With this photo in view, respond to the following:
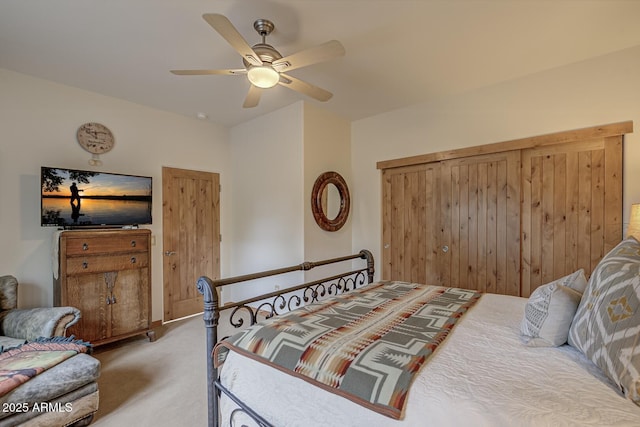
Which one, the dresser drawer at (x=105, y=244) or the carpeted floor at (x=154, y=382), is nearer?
the carpeted floor at (x=154, y=382)

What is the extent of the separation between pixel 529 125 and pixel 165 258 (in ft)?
14.8

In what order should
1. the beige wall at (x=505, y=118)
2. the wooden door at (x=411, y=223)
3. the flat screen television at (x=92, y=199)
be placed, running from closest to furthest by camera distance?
1. the beige wall at (x=505, y=118)
2. the flat screen television at (x=92, y=199)
3. the wooden door at (x=411, y=223)

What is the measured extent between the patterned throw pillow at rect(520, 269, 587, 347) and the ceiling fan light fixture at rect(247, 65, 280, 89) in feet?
6.64

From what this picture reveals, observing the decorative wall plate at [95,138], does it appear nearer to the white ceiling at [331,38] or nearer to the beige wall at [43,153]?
the beige wall at [43,153]

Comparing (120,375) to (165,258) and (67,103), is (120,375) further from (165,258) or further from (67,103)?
(67,103)

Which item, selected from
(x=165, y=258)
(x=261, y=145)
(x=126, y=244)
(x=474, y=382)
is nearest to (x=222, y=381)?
(x=474, y=382)

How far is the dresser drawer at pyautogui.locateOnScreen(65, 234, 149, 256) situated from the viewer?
2.56 metres

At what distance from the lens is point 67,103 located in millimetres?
2975

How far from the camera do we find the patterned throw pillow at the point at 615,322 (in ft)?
2.75

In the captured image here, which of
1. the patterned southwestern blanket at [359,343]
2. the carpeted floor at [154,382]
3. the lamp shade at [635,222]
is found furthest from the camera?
the lamp shade at [635,222]

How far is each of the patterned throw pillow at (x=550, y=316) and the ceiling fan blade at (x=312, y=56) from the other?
172cm

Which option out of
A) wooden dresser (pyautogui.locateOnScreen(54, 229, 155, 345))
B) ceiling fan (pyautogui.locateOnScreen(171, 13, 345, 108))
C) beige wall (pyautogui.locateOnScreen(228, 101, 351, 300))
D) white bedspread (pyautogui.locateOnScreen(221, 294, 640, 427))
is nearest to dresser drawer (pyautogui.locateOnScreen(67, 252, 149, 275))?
wooden dresser (pyautogui.locateOnScreen(54, 229, 155, 345))

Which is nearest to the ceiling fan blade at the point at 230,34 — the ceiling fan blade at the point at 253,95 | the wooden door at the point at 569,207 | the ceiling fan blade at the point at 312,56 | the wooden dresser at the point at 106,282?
the ceiling fan blade at the point at 312,56

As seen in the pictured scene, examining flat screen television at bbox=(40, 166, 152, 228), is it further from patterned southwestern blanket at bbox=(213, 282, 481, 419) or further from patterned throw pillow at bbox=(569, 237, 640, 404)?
patterned throw pillow at bbox=(569, 237, 640, 404)
